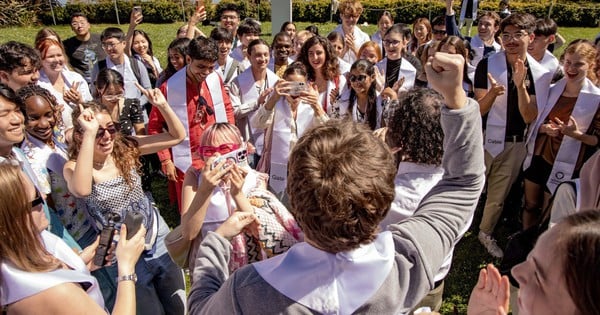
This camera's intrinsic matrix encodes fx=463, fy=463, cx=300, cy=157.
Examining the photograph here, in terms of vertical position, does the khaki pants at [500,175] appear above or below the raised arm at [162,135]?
below

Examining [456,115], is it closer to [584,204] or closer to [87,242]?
[584,204]

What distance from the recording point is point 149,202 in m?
2.89

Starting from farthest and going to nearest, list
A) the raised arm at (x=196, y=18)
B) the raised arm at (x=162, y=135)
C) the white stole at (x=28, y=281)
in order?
the raised arm at (x=196, y=18)
the raised arm at (x=162, y=135)
the white stole at (x=28, y=281)

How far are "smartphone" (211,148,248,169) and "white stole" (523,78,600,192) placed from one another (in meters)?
2.66

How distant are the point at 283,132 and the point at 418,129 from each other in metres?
1.94

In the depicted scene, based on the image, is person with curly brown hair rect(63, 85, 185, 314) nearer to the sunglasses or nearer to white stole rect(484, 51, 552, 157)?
the sunglasses

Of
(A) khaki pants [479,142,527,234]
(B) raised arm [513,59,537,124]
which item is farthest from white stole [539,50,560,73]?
(A) khaki pants [479,142,527,234]

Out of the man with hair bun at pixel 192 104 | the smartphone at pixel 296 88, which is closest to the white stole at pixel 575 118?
the smartphone at pixel 296 88

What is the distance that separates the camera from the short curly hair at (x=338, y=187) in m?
1.12

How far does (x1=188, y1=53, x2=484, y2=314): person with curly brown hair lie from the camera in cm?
111

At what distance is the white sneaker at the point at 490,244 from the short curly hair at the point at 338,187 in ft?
10.7

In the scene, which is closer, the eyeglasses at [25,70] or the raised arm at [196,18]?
the eyeglasses at [25,70]

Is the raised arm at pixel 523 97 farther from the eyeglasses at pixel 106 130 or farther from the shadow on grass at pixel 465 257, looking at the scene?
the eyeglasses at pixel 106 130

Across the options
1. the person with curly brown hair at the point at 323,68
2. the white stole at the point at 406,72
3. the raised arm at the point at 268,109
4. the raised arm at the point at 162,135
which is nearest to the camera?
the raised arm at the point at 162,135
